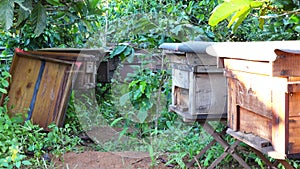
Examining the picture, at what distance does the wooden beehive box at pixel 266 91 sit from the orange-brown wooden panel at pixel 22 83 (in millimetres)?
2088

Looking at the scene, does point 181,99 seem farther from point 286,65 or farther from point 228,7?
point 228,7

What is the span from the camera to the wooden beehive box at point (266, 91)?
1.25 m

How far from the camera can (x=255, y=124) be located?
1526 mm

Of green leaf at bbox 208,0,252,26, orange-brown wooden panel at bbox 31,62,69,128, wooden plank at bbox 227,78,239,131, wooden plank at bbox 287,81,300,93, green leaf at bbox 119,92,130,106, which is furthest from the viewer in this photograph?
green leaf at bbox 119,92,130,106

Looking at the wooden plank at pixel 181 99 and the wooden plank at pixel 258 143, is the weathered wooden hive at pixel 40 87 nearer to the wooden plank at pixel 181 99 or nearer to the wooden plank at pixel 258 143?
the wooden plank at pixel 181 99

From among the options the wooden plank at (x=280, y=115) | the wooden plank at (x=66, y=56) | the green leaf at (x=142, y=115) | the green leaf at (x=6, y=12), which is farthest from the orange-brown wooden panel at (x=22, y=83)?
the wooden plank at (x=280, y=115)

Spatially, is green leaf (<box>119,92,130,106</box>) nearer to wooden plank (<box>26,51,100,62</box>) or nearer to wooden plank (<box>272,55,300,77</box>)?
wooden plank (<box>26,51,100,62</box>)

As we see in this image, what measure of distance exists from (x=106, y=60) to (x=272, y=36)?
76.5 inches

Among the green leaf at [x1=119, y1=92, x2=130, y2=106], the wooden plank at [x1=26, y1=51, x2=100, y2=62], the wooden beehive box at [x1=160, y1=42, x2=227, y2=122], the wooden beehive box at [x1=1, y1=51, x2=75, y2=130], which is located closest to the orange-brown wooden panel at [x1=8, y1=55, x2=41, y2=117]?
the wooden beehive box at [x1=1, y1=51, x2=75, y2=130]

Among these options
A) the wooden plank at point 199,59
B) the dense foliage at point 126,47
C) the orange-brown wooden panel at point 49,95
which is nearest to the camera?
the wooden plank at point 199,59

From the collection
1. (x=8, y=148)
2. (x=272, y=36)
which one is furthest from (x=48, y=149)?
(x=272, y=36)

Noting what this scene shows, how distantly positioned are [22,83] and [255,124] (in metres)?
2.39

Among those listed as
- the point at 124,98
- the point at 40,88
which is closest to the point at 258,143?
the point at 124,98

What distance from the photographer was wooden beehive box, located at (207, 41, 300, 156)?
4.09 ft
